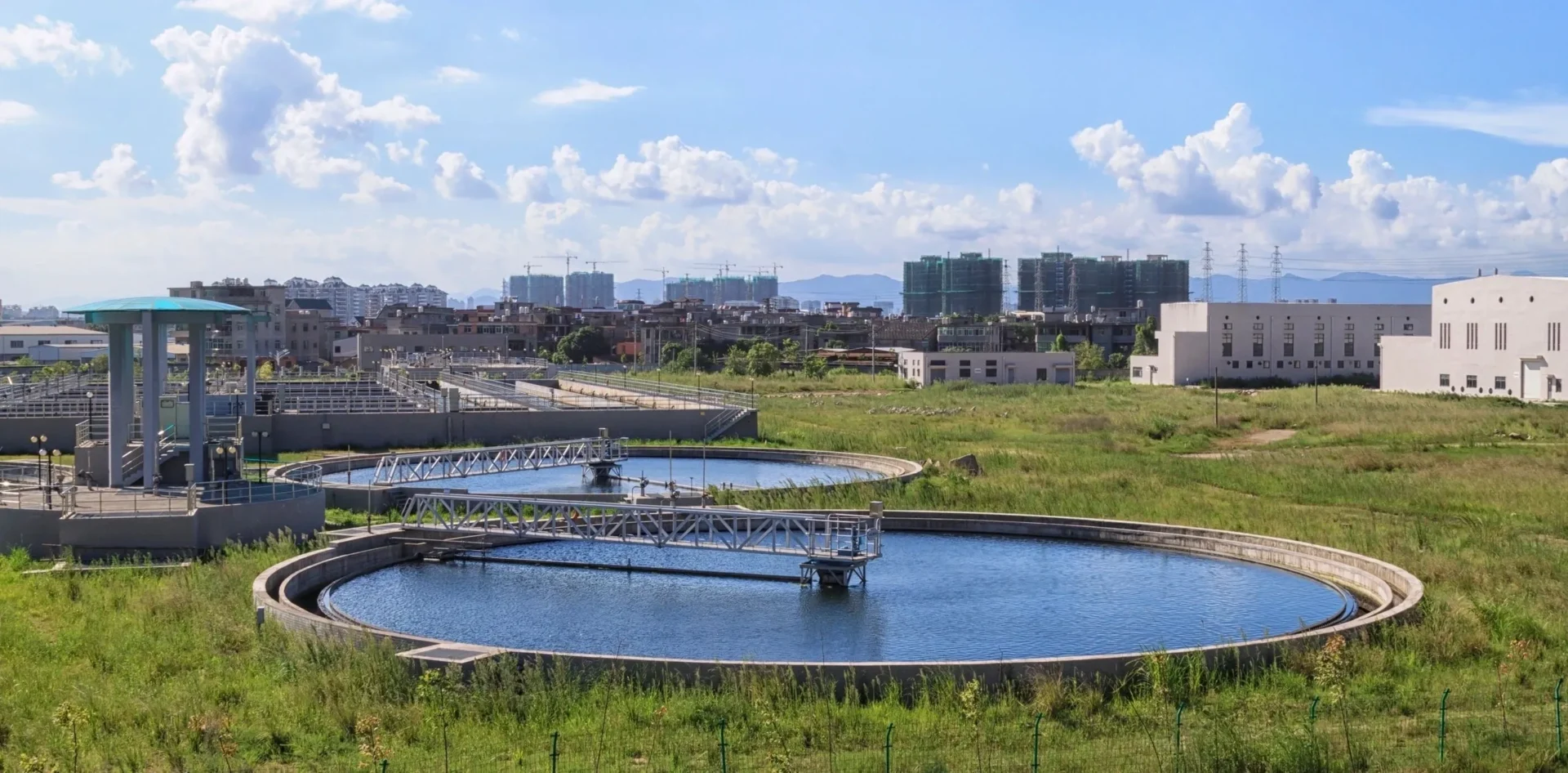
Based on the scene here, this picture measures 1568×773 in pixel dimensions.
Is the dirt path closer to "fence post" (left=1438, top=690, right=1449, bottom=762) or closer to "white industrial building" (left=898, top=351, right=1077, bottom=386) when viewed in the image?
"fence post" (left=1438, top=690, right=1449, bottom=762)

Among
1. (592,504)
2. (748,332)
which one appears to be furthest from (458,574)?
(748,332)

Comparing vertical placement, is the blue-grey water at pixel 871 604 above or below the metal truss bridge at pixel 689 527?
below

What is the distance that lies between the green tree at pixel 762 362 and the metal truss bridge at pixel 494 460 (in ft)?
221

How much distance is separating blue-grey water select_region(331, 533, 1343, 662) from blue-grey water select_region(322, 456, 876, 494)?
1044 centimetres

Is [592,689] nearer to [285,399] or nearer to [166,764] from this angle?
[166,764]

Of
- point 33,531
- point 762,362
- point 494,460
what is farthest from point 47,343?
point 33,531

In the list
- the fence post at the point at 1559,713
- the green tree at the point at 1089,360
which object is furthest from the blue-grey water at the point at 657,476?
the green tree at the point at 1089,360

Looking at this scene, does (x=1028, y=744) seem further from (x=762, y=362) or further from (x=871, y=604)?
(x=762, y=362)

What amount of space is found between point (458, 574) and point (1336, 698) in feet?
51.8

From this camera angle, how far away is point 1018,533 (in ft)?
101

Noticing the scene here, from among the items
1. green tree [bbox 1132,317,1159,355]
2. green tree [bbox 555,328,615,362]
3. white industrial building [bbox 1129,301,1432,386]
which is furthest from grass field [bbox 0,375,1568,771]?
green tree [bbox 555,328,615,362]

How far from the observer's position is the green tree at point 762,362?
376 feet

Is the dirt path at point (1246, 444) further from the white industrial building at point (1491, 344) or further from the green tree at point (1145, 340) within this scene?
the green tree at point (1145, 340)

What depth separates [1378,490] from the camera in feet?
120
